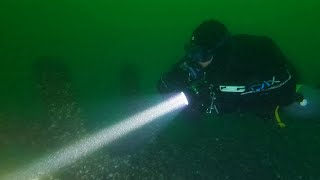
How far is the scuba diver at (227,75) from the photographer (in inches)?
168

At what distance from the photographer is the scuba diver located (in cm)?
427

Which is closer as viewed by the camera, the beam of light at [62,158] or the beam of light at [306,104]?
the beam of light at [306,104]

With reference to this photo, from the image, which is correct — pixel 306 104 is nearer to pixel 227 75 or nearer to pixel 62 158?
pixel 227 75

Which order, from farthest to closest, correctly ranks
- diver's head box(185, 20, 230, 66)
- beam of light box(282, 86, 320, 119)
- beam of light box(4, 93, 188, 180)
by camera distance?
beam of light box(4, 93, 188, 180) < beam of light box(282, 86, 320, 119) < diver's head box(185, 20, 230, 66)

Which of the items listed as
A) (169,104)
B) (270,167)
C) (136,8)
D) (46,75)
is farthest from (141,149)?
(136,8)

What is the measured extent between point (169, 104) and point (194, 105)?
0.35 metres

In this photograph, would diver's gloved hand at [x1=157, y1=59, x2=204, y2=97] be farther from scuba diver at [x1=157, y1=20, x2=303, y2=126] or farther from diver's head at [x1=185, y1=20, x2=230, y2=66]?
diver's head at [x1=185, y1=20, x2=230, y2=66]

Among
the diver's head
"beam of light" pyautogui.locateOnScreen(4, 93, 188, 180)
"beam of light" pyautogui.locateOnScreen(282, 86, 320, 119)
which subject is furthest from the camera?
"beam of light" pyautogui.locateOnScreen(4, 93, 188, 180)

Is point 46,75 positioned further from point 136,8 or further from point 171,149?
point 136,8

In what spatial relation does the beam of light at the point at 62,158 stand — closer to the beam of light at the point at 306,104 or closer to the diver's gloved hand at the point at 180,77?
the diver's gloved hand at the point at 180,77

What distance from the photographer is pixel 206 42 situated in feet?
14.0

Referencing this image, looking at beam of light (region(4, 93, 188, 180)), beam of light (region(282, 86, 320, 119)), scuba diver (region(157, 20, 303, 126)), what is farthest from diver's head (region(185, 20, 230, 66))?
beam of light (region(282, 86, 320, 119))

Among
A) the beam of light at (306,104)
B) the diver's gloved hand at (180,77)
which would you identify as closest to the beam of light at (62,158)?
the diver's gloved hand at (180,77)

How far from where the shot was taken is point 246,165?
716 cm
